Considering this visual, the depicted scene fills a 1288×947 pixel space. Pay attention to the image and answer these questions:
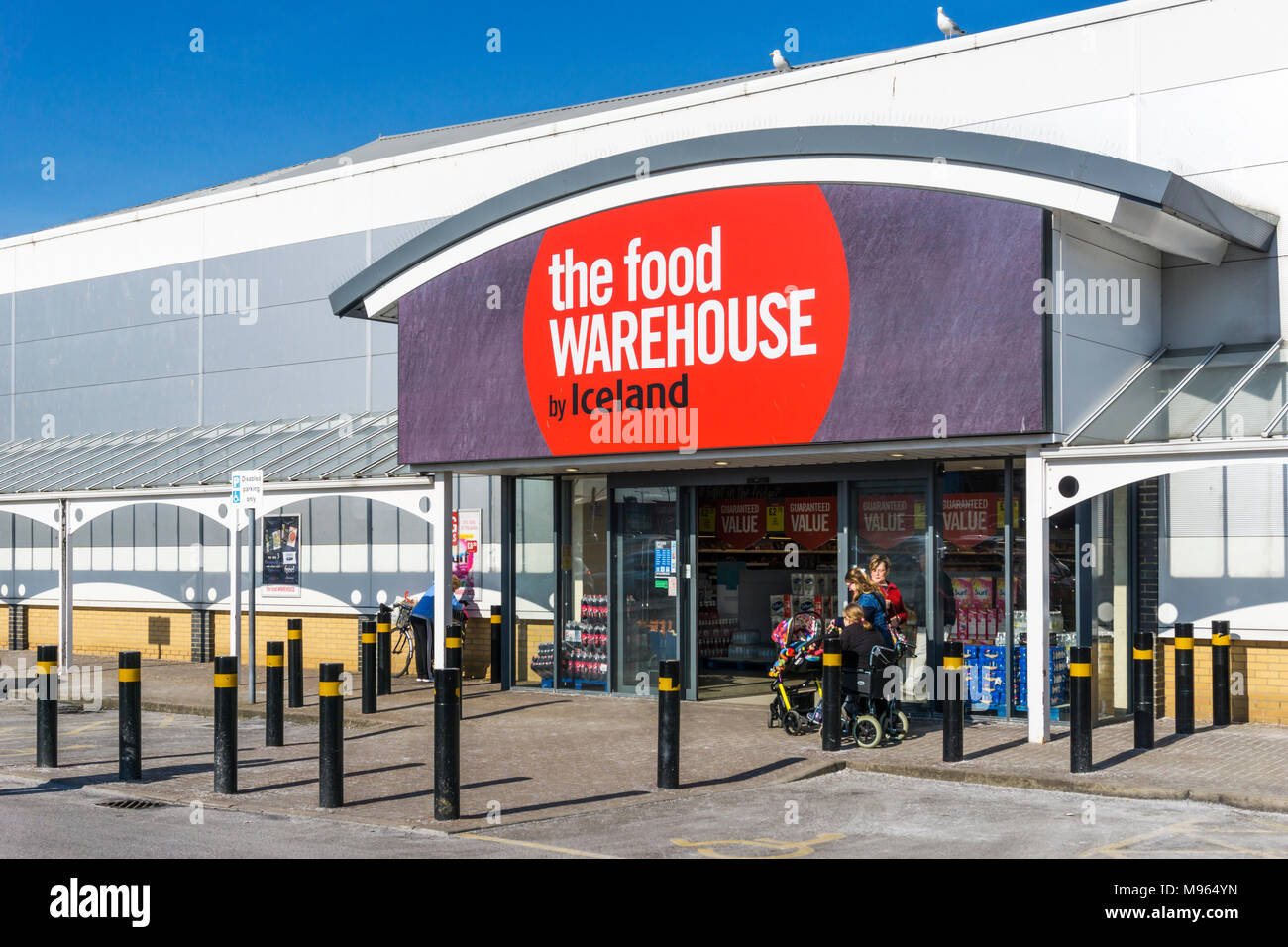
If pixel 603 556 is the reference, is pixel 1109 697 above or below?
below

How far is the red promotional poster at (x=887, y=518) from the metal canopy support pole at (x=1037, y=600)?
2.02 meters

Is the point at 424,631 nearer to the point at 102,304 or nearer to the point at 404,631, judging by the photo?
the point at 404,631

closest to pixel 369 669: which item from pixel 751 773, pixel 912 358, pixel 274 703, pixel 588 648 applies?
pixel 274 703

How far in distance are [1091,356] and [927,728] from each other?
13.5 ft

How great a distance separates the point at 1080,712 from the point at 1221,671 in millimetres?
3713

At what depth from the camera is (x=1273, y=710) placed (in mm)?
14484

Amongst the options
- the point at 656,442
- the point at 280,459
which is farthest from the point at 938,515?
the point at 280,459

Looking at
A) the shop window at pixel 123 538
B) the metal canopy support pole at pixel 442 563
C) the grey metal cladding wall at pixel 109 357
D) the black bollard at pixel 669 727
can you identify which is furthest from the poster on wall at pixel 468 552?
the black bollard at pixel 669 727

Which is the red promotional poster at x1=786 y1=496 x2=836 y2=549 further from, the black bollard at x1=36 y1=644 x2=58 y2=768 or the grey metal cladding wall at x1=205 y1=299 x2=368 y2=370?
the black bollard at x1=36 y1=644 x2=58 y2=768

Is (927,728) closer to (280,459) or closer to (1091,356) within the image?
(1091,356)

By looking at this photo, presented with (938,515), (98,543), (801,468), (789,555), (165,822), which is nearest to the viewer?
(165,822)

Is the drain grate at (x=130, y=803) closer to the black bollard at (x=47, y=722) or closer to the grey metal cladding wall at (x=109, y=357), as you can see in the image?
the black bollard at (x=47, y=722)

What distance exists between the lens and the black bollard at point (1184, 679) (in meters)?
13.8

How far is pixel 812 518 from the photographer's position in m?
19.2
